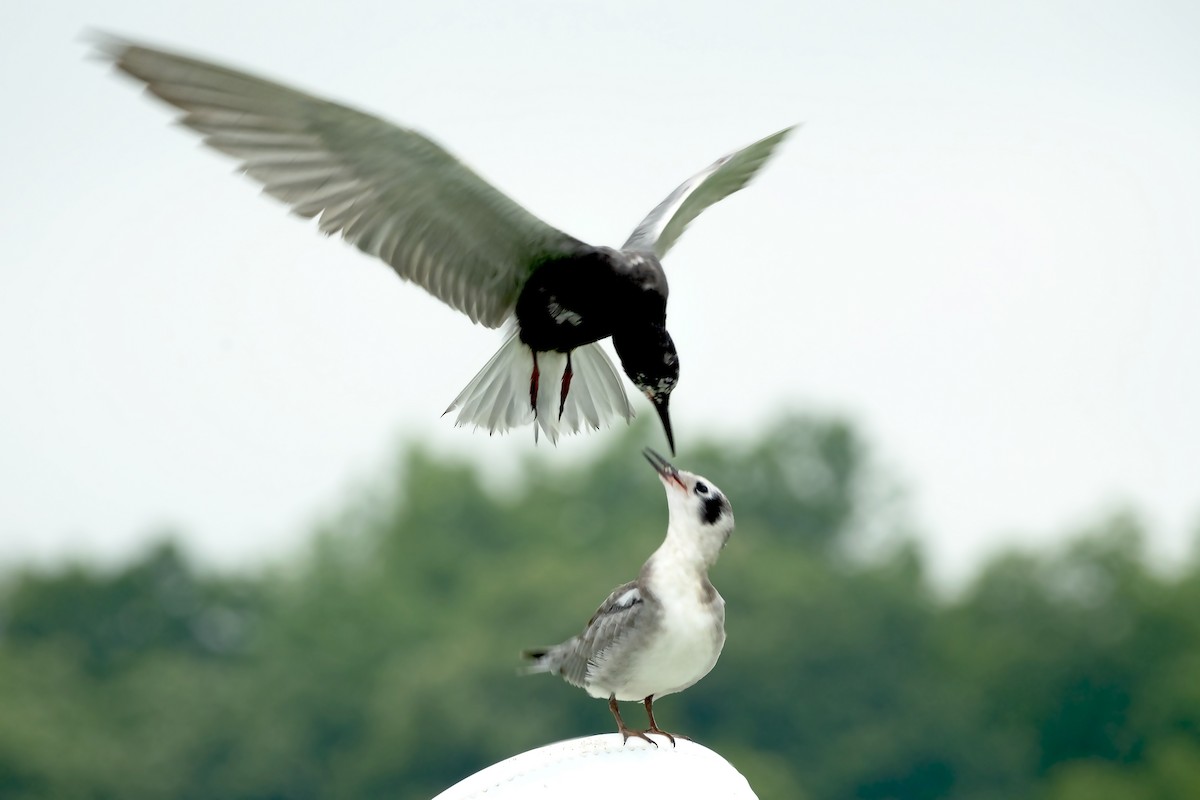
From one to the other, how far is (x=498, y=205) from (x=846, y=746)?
219 feet

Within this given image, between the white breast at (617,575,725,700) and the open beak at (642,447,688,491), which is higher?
the open beak at (642,447,688,491)

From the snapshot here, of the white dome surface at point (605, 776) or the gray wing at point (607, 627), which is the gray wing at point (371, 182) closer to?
the gray wing at point (607, 627)

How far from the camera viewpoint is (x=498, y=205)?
332 inches

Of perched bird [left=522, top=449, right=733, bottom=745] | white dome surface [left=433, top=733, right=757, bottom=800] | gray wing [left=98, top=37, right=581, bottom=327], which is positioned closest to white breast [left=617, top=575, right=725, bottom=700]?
perched bird [left=522, top=449, right=733, bottom=745]

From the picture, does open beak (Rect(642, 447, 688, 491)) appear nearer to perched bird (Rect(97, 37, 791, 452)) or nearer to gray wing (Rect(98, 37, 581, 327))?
perched bird (Rect(97, 37, 791, 452))

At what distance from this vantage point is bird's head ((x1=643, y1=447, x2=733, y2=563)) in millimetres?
6773

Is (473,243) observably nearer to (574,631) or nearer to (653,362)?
(653,362)

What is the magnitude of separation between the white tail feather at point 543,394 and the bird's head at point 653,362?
47 centimetres

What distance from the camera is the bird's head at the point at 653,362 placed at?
8.11m

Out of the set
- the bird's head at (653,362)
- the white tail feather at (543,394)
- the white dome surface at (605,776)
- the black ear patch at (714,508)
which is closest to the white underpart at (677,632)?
the black ear patch at (714,508)

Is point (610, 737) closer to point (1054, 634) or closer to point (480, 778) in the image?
point (480, 778)

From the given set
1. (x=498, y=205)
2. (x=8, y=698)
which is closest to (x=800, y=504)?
(x=8, y=698)

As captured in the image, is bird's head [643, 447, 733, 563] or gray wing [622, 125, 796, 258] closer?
bird's head [643, 447, 733, 563]

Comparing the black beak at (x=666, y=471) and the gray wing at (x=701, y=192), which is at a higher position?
the gray wing at (x=701, y=192)
